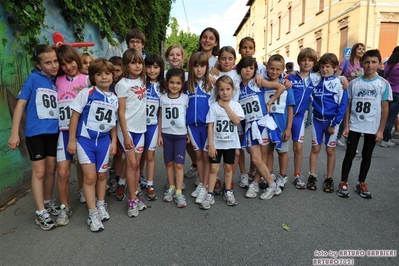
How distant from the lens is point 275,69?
350 cm

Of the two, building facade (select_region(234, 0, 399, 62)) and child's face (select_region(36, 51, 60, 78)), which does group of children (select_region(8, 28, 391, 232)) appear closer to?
child's face (select_region(36, 51, 60, 78))

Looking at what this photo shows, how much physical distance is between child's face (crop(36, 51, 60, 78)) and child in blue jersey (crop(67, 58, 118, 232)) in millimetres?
390

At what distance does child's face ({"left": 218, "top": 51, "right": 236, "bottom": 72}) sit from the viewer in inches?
140

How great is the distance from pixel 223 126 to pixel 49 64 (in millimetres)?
2014

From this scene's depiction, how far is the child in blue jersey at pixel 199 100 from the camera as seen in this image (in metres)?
3.42

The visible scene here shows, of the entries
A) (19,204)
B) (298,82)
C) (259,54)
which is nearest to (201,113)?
(298,82)

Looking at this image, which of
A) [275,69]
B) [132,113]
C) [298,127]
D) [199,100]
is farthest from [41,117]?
[298,127]

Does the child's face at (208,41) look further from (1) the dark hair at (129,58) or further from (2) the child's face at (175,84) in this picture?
(1) the dark hair at (129,58)

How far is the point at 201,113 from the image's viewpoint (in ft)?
11.3

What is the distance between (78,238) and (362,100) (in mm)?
3736

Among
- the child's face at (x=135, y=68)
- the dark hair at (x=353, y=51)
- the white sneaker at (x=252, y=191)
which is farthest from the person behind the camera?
the dark hair at (x=353, y=51)

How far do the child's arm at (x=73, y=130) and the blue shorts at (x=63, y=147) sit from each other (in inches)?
7.7

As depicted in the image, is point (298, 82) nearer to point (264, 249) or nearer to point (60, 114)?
point (264, 249)

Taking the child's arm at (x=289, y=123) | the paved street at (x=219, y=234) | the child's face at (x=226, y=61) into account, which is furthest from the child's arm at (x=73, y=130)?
the child's arm at (x=289, y=123)
